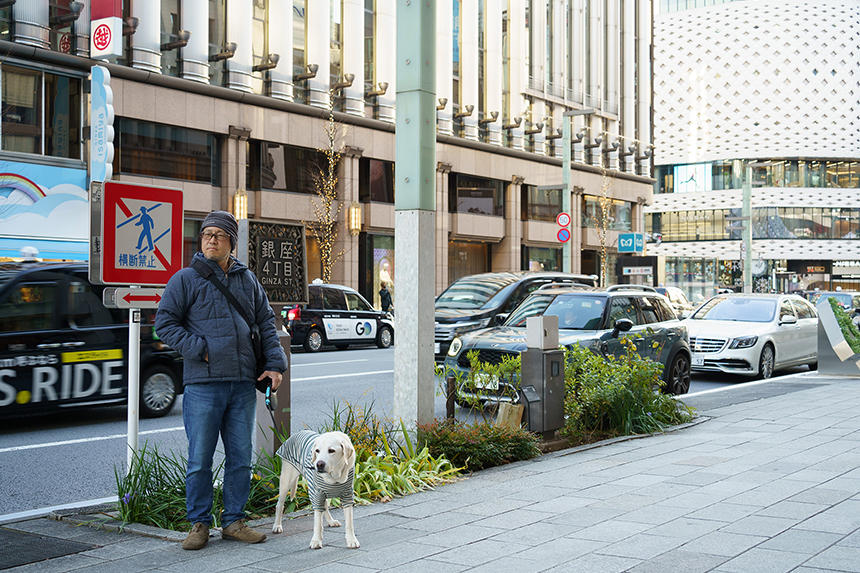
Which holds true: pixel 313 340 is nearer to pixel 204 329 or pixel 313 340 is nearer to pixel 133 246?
pixel 133 246

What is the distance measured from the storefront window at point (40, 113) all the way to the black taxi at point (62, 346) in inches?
642

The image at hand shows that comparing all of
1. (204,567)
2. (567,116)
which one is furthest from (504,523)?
(567,116)

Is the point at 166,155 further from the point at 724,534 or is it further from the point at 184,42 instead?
the point at 724,534

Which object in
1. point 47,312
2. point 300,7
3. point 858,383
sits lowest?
point 858,383

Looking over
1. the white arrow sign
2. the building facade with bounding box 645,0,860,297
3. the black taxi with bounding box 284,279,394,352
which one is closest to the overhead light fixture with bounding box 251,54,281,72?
the black taxi with bounding box 284,279,394,352

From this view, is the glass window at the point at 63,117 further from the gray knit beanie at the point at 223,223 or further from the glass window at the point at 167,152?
the gray knit beanie at the point at 223,223

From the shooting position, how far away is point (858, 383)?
54.5ft

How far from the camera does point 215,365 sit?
5.62 m

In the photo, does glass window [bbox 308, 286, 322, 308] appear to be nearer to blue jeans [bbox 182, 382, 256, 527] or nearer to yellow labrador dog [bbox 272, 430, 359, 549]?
blue jeans [bbox 182, 382, 256, 527]

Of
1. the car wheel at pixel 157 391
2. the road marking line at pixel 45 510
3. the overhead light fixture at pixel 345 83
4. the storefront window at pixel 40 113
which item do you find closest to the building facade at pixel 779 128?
the overhead light fixture at pixel 345 83

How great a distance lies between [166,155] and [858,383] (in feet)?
70.3

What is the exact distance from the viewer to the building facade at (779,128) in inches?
3406

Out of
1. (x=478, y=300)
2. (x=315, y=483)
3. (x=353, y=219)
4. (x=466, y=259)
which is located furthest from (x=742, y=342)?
(x=466, y=259)

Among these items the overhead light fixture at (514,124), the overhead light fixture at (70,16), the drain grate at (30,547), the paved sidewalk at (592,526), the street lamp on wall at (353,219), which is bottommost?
the drain grate at (30,547)
